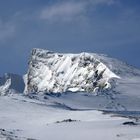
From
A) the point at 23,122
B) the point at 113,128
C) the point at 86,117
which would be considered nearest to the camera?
the point at 113,128

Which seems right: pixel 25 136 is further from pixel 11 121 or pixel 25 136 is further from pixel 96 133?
pixel 11 121

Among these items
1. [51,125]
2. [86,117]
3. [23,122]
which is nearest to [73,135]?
[51,125]

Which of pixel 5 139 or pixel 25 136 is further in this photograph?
pixel 25 136

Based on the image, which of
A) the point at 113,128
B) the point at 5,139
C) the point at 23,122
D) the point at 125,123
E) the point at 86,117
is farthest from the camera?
the point at 86,117

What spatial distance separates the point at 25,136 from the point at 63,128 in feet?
57.6

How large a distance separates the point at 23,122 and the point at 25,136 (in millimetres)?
42752

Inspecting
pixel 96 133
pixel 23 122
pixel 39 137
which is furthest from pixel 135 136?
pixel 23 122

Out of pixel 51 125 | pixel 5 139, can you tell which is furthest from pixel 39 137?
pixel 51 125

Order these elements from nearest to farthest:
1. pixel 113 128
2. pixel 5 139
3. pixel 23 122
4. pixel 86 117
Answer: pixel 5 139 < pixel 113 128 < pixel 23 122 < pixel 86 117

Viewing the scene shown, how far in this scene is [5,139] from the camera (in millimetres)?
123375

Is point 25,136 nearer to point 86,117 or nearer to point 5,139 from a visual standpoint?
point 5,139

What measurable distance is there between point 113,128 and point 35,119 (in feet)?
155

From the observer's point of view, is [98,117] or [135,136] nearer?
[135,136]

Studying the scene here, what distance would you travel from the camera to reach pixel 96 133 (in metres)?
140
